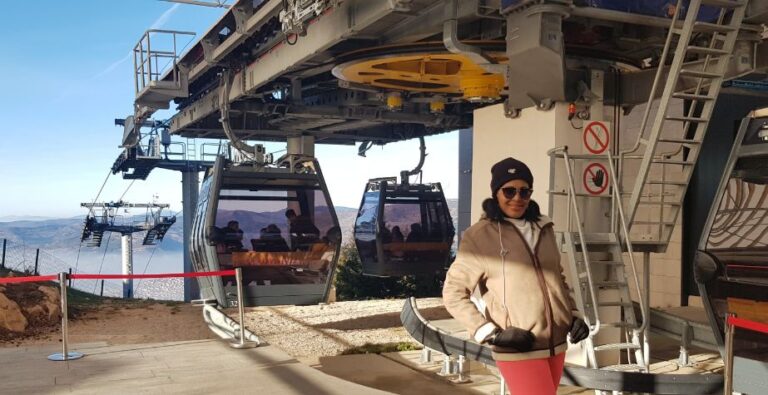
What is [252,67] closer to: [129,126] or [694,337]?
[694,337]

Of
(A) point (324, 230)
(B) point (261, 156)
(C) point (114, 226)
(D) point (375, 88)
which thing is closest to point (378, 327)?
(A) point (324, 230)

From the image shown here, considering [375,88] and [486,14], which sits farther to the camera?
[375,88]

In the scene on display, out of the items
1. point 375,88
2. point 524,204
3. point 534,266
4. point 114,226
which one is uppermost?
point 375,88

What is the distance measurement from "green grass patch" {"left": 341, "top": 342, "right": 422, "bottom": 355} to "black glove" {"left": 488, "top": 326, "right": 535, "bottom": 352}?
7060 mm

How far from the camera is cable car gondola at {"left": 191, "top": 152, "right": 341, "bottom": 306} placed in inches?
419

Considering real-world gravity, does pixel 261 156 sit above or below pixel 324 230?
above

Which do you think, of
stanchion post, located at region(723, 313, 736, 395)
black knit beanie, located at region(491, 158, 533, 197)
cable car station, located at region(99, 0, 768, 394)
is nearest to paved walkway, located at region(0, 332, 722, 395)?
cable car station, located at region(99, 0, 768, 394)

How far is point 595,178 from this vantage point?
7461 mm

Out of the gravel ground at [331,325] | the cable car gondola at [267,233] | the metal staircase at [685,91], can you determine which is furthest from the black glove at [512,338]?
the cable car gondola at [267,233]

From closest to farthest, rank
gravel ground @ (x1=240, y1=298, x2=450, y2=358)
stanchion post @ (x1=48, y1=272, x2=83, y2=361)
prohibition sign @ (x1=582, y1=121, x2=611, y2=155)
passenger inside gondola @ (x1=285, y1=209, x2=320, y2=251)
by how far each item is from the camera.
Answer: stanchion post @ (x1=48, y1=272, x2=83, y2=361), prohibition sign @ (x1=582, y1=121, x2=611, y2=155), gravel ground @ (x1=240, y1=298, x2=450, y2=358), passenger inside gondola @ (x1=285, y1=209, x2=320, y2=251)

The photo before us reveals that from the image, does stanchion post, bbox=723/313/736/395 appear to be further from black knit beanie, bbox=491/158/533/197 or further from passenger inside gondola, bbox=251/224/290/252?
passenger inside gondola, bbox=251/224/290/252

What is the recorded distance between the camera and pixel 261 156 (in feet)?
38.8

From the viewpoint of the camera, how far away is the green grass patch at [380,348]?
10062 millimetres

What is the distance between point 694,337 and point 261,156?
7.10m
